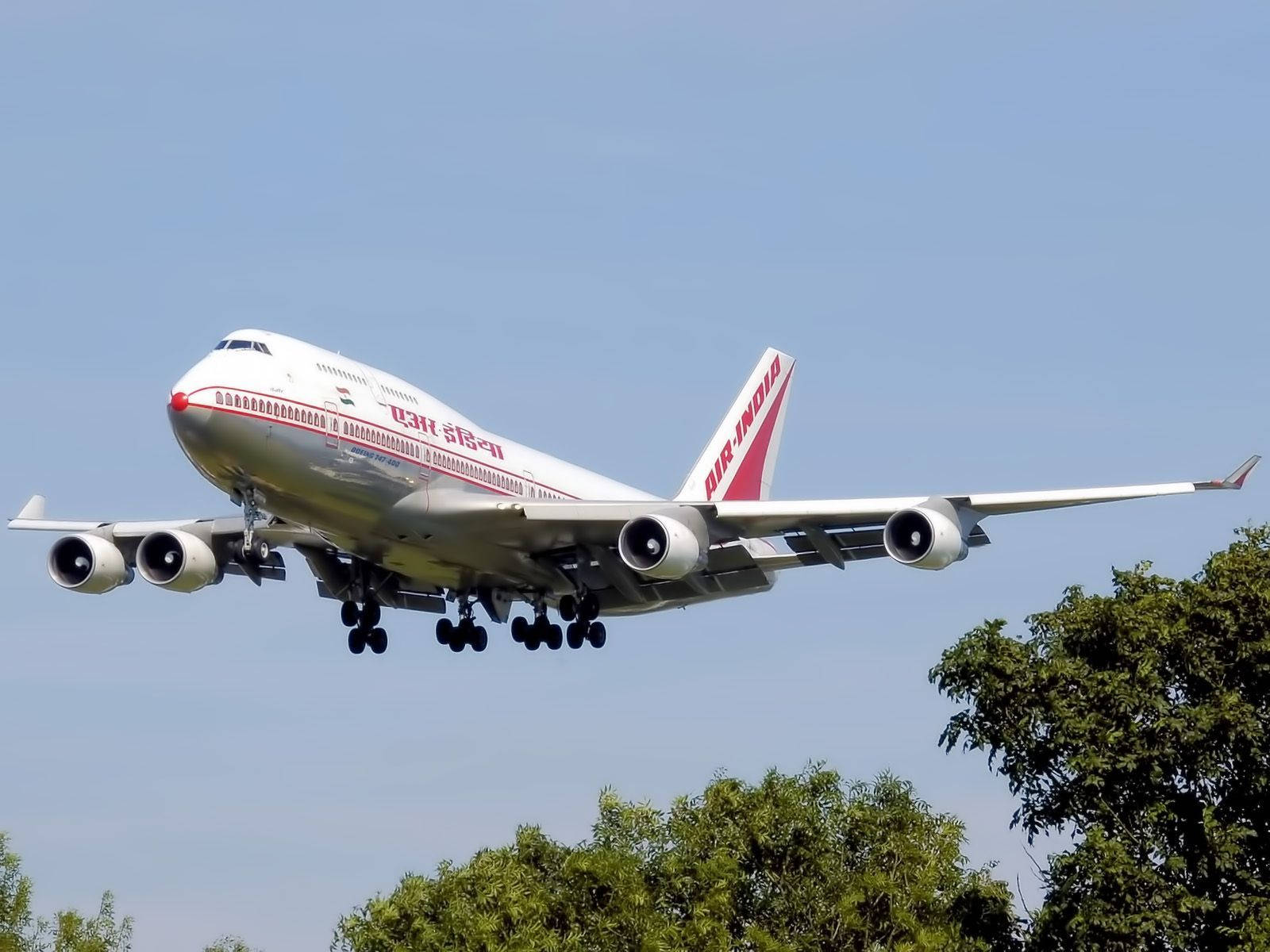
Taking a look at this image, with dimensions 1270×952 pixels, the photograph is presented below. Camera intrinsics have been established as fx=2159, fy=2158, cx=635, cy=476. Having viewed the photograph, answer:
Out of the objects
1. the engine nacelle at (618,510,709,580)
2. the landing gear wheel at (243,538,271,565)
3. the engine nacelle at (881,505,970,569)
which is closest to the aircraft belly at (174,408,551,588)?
the landing gear wheel at (243,538,271,565)

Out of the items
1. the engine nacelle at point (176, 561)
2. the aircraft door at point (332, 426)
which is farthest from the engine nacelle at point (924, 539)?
the engine nacelle at point (176, 561)

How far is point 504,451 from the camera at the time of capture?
1996 inches

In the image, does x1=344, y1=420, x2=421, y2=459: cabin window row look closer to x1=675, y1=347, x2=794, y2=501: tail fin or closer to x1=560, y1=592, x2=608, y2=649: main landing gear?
x1=560, y1=592, x2=608, y2=649: main landing gear

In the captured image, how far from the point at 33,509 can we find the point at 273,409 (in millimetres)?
13710

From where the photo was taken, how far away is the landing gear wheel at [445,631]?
5428cm

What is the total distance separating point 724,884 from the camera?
6034cm

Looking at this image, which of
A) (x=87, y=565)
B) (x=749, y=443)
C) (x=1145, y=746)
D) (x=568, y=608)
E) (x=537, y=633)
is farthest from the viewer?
(x=749, y=443)

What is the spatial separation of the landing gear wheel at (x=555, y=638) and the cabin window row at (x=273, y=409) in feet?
37.8

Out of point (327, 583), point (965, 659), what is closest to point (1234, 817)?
point (965, 659)

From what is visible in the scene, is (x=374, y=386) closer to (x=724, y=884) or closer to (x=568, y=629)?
(x=568, y=629)

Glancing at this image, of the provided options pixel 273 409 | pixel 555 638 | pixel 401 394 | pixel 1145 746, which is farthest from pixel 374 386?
pixel 1145 746

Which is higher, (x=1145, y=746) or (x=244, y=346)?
(x=244, y=346)

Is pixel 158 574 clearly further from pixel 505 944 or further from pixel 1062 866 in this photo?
pixel 1062 866

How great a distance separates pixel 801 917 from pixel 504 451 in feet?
60.6
